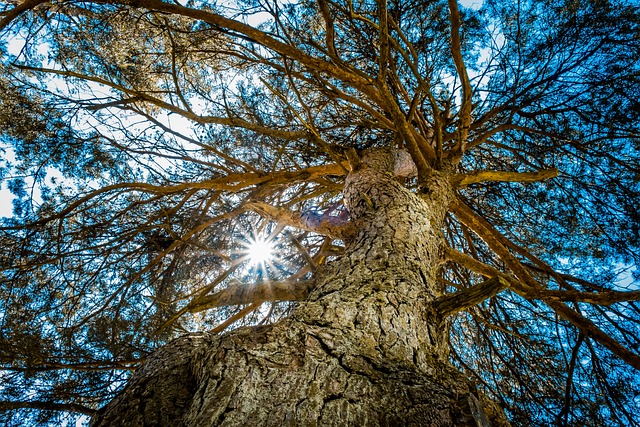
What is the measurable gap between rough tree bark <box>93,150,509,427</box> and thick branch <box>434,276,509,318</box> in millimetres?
44

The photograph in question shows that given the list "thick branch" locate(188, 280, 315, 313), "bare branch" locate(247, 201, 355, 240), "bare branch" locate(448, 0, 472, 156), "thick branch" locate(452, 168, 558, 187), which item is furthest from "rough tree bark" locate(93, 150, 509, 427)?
"bare branch" locate(448, 0, 472, 156)

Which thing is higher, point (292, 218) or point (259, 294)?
point (292, 218)

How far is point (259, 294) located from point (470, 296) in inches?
36.4

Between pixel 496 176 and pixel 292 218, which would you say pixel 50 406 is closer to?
pixel 292 218

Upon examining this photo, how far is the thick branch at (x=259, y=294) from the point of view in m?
1.62

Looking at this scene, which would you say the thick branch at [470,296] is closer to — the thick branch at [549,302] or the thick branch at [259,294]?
the thick branch at [549,302]

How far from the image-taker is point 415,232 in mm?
1692

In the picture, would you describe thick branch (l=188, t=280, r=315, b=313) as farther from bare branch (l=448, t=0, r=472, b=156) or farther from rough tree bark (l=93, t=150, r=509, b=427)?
bare branch (l=448, t=0, r=472, b=156)

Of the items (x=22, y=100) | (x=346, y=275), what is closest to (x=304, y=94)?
(x=22, y=100)

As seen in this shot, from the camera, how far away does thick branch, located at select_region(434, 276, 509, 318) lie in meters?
1.14

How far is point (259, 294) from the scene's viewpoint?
166 cm

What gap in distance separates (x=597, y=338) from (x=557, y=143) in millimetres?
2092

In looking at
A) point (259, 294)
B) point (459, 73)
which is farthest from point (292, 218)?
point (459, 73)

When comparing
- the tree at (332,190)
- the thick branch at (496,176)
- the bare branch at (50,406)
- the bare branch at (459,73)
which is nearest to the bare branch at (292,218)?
the tree at (332,190)
